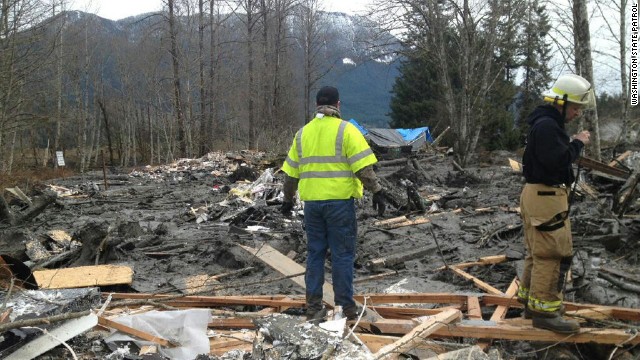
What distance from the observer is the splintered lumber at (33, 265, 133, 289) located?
5668mm

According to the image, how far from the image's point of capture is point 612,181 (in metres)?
9.39

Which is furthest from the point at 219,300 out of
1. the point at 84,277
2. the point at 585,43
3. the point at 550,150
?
the point at 585,43

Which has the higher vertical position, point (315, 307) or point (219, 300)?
point (315, 307)

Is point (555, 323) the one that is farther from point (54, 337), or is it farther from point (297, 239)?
point (297, 239)

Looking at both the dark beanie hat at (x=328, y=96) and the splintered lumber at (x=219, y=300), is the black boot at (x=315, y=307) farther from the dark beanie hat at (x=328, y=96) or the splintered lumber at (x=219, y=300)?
the dark beanie hat at (x=328, y=96)

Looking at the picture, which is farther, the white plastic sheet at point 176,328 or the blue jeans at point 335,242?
the blue jeans at point 335,242

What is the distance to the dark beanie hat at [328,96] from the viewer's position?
431 centimetres

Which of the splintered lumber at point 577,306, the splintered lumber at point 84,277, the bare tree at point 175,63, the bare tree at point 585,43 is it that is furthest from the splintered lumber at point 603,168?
the bare tree at point 175,63

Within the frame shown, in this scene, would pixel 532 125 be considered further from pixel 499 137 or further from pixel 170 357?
pixel 499 137

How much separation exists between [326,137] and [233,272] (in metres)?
3.17

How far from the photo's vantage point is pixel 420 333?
347 centimetres

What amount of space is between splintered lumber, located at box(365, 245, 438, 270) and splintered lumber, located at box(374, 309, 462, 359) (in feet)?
9.68

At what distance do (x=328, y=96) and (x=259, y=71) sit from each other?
38450mm

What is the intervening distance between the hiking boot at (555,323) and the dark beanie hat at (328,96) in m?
2.36
